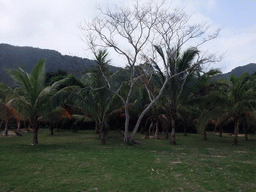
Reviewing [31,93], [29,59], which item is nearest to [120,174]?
[31,93]

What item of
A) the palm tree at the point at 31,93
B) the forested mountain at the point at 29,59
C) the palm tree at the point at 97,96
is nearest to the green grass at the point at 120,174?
the palm tree at the point at 31,93

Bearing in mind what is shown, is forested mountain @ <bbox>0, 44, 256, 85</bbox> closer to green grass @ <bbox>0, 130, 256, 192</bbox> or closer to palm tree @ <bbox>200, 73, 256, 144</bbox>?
palm tree @ <bbox>200, 73, 256, 144</bbox>

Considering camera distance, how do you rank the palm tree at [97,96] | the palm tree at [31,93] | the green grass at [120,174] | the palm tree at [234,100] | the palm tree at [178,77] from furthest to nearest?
1. the palm tree at [178,77]
2. the palm tree at [97,96]
3. the palm tree at [234,100]
4. the palm tree at [31,93]
5. the green grass at [120,174]

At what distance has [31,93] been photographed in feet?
29.4

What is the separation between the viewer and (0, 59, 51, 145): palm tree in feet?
29.3

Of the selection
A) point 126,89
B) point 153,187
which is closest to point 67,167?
point 153,187

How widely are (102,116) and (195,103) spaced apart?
4.92 metres

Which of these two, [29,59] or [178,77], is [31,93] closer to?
[178,77]

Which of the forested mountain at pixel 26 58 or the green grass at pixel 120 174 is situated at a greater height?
the forested mountain at pixel 26 58

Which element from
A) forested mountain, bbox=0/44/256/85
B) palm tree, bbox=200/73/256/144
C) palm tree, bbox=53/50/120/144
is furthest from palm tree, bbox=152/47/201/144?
forested mountain, bbox=0/44/256/85

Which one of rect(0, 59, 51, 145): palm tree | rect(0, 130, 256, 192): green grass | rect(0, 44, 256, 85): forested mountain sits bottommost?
rect(0, 130, 256, 192): green grass

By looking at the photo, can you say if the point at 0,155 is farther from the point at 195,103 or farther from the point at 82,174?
the point at 195,103

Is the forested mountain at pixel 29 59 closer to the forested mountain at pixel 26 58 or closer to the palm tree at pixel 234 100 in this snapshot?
the forested mountain at pixel 26 58

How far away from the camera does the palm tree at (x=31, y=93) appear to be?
8.93 metres
